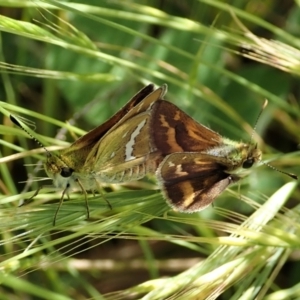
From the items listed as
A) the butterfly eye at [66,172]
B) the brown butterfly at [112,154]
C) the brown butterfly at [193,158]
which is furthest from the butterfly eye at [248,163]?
the butterfly eye at [66,172]

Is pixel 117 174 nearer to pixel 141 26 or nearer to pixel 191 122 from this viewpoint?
pixel 191 122

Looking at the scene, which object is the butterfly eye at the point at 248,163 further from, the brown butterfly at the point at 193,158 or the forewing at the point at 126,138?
the forewing at the point at 126,138

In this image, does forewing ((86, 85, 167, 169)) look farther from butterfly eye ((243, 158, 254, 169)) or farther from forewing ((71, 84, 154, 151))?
butterfly eye ((243, 158, 254, 169))

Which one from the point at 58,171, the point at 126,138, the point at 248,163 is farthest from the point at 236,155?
the point at 58,171

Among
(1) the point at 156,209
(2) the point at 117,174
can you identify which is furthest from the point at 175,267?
(1) the point at 156,209

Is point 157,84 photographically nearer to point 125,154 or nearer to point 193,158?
point 125,154

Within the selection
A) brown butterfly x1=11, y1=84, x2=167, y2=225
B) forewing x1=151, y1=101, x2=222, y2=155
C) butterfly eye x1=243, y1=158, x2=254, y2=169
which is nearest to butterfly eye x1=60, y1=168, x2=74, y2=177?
brown butterfly x1=11, y1=84, x2=167, y2=225
